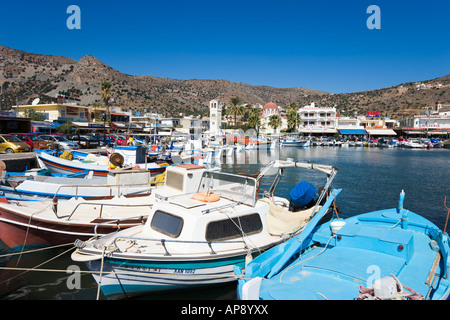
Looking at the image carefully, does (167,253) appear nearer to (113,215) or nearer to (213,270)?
(213,270)

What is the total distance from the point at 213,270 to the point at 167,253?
4.84 feet

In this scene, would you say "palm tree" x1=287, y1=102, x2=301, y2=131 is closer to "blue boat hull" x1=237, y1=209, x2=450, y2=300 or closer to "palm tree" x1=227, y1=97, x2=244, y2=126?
"palm tree" x1=227, y1=97, x2=244, y2=126

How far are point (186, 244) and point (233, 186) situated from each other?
2.95m

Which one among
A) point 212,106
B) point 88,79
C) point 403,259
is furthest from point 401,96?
point 403,259

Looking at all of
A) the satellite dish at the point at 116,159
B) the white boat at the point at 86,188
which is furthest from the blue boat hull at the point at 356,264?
the satellite dish at the point at 116,159

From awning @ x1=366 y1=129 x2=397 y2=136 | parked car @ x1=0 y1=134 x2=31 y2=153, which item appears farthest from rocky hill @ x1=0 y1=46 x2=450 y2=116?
parked car @ x1=0 y1=134 x2=31 y2=153

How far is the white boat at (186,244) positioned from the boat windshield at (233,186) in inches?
1.4

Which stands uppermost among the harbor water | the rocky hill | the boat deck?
the rocky hill

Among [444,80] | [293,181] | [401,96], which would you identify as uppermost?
[444,80]

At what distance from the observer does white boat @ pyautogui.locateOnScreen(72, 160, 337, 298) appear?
8027 millimetres

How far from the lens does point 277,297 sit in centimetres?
663

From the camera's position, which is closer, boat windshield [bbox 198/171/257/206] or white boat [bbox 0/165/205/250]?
boat windshield [bbox 198/171/257/206]

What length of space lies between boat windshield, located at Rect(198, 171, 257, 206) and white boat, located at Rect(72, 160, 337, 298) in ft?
0.11

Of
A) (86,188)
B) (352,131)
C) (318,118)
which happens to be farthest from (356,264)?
(318,118)
